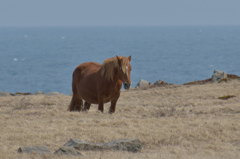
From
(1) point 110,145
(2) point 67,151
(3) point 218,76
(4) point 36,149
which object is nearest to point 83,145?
(2) point 67,151

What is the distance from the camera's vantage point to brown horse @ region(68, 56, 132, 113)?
14.7 m

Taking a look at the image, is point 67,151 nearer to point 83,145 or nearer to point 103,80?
point 83,145

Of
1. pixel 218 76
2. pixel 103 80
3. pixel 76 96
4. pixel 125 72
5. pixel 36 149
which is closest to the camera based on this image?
pixel 36 149

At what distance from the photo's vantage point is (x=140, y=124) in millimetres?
13609

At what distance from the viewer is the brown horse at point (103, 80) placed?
14.7 metres

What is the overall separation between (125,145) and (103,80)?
16.0 feet

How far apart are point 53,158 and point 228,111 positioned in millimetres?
9645

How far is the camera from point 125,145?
10859mm

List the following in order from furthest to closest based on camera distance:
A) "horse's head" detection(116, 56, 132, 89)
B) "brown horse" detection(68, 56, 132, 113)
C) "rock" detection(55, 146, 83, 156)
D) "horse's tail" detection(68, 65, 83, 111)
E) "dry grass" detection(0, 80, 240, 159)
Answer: "horse's tail" detection(68, 65, 83, 111)
"brown horse" detection(68, 56, 132, 113)
"horse's head" detection(116, 56, 132, 89)
"dry grass" detection(0, 80, 240, 159)
"rock" detection(55, 146, 83, 156)

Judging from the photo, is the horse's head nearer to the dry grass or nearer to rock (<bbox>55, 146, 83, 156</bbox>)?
the dry grass

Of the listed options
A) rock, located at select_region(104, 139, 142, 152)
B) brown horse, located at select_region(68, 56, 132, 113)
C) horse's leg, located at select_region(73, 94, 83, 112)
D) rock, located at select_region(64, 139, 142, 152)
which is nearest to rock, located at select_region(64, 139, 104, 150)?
rock, located at select_region(64, 139, 142, 152)

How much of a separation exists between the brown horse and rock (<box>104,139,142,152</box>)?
3871mm

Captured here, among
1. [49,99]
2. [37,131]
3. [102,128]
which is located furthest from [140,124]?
[49,99]

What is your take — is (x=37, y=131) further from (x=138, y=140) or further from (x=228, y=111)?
(x=228, y=111)
